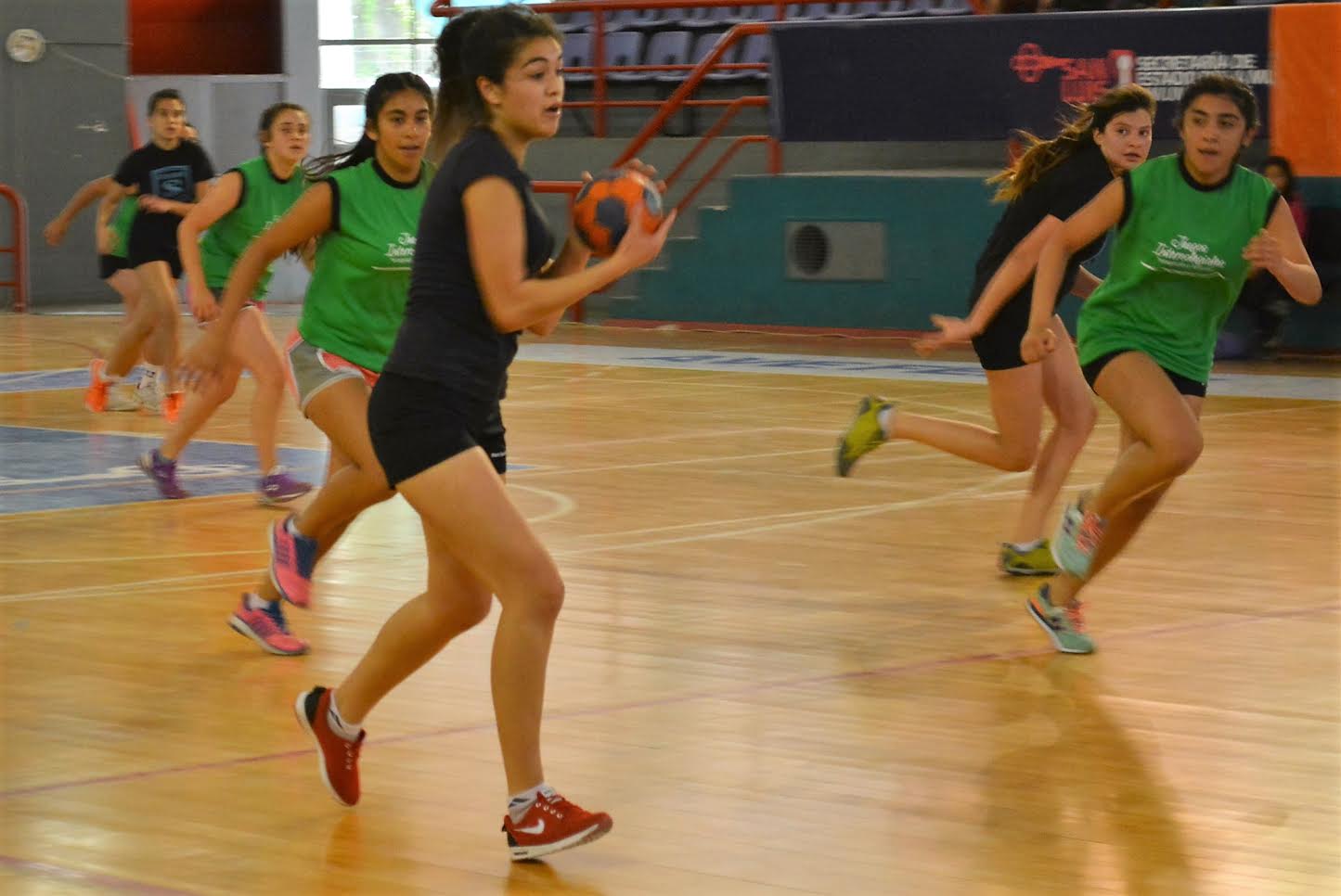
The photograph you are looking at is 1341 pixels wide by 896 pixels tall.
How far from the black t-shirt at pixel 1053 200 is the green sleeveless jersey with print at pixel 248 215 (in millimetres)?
2931

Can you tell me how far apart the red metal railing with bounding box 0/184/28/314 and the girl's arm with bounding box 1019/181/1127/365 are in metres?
18.6

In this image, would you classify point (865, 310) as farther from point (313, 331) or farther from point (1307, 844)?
point (1307, 844)

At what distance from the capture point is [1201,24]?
17.1m

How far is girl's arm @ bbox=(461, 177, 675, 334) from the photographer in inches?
176

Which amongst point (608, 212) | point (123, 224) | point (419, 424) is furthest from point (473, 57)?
point (123, 224)

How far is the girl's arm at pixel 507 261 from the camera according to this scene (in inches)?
176

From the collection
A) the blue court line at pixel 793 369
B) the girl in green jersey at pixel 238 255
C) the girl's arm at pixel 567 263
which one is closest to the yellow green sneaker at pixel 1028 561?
the girl in green jersey at pixel 238 255

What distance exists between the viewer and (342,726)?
4984 millimetres

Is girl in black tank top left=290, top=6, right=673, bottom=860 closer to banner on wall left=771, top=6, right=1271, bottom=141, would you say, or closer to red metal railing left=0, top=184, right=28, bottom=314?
banner on wall left=771, top=6, right=1271, bottom=141

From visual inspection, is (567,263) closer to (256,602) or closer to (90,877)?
(90,877)

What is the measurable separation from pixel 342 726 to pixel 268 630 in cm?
185

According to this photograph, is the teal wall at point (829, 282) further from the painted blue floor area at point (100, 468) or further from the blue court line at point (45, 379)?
the painted blue floor area at point (100, 468)

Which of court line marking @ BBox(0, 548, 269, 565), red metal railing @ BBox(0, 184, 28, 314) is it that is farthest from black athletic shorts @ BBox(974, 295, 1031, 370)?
red metal railing @ BBox(0, 184, 28, 314)

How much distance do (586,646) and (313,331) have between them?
1.32m
